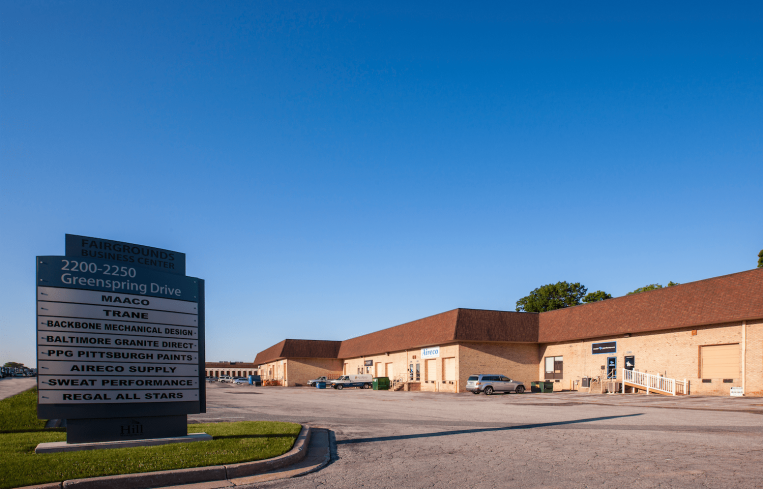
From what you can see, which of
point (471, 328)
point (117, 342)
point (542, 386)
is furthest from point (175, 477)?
point (542, 386)

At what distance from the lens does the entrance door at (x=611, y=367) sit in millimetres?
37625

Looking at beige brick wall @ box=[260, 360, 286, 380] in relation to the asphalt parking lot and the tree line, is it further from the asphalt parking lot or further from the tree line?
the asphalt parking lot

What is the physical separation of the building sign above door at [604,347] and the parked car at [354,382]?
26.5m

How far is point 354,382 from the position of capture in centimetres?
5925

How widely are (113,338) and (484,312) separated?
37.2 metres

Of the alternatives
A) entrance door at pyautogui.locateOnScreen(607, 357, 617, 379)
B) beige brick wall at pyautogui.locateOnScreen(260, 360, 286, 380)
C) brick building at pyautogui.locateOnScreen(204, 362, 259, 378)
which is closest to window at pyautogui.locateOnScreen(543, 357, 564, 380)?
entrance door at pyautogui.locateOnScreen(607, 357, 617, 379)

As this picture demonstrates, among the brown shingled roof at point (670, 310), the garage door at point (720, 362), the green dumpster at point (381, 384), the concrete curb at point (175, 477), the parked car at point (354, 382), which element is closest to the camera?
the concrete curb at point (175, 477)

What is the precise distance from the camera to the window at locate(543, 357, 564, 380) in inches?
1720

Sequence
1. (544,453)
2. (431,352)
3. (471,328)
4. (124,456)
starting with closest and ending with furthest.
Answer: (124,456) → (544,453) → (471,328) → (431,352)

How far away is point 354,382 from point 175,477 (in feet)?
173

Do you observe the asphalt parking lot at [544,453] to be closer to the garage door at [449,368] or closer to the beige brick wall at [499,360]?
the beige brick wall at [499,360]

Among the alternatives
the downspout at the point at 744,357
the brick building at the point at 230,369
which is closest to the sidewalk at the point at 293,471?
the downspout at the point at 744,357

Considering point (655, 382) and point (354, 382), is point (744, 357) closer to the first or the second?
point (655, 382)

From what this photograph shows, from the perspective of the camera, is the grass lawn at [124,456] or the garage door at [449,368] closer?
the grass lawn at [124,456]
